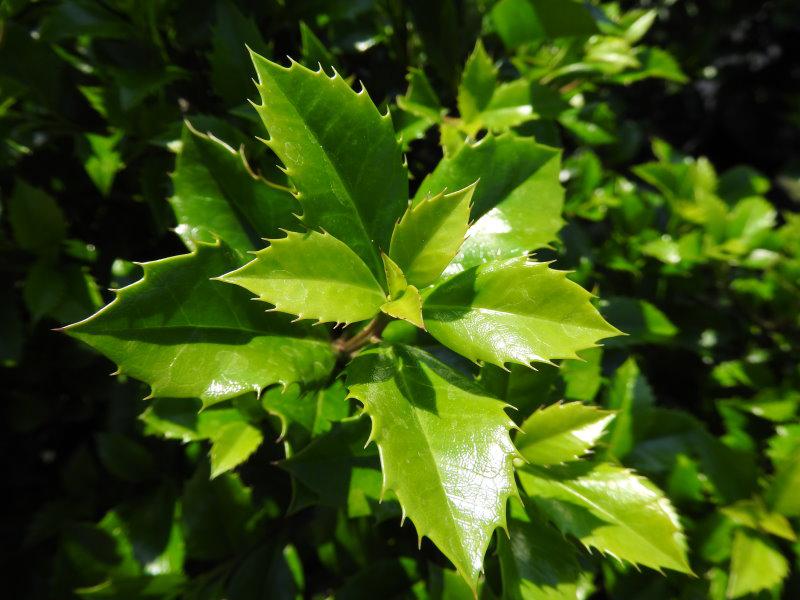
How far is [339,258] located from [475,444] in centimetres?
27

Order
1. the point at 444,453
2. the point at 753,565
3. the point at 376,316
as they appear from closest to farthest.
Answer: the point at 444,453 < the point at 376,316 < the point at 753,565

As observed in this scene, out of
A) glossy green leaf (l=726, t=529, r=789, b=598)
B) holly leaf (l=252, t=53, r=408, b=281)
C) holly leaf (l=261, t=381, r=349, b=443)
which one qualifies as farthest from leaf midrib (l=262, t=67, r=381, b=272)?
glossy green leaf (l=726, t=529, r=789, b=598)

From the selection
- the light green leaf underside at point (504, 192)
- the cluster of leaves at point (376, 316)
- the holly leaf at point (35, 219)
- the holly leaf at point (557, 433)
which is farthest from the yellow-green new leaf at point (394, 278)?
the holly leaf at point (35, 219)

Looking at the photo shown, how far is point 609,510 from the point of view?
0.87 metres

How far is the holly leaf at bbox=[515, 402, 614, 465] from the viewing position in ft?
2.83

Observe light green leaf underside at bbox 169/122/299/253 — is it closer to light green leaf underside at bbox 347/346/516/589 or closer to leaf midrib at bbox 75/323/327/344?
leaf midrib at bbox 75/323/327/344

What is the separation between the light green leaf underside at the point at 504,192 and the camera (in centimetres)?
86

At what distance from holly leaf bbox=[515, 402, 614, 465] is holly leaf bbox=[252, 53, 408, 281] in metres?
0.35

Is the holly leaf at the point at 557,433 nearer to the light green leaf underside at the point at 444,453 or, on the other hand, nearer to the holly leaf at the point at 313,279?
the light green leaf underside at the point at 444,453

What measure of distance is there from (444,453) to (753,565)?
A: 90 cm

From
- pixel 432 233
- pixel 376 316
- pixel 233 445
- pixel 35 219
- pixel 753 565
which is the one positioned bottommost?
pixel 753 565

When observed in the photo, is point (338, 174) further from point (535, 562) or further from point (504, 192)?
point (535, 562)

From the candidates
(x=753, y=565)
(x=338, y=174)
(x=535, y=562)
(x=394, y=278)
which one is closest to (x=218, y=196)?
(x=338, y=174)

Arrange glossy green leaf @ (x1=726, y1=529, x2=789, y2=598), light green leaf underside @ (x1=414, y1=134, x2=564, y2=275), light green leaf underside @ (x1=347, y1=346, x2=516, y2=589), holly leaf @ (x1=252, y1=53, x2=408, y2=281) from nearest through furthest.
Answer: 1. light green leaf underside @ (x1=347, y1=346, x2=516, y2=589)
2. holly leaf @ (x1=252, y1=53, x2=408, y2=281)
3. light green leaf underside @ (x1=414, y1=134, x2=564, y2=275)
4. glossy green leaf @ (x1=726, y1=529, x2=789, y2=598)
